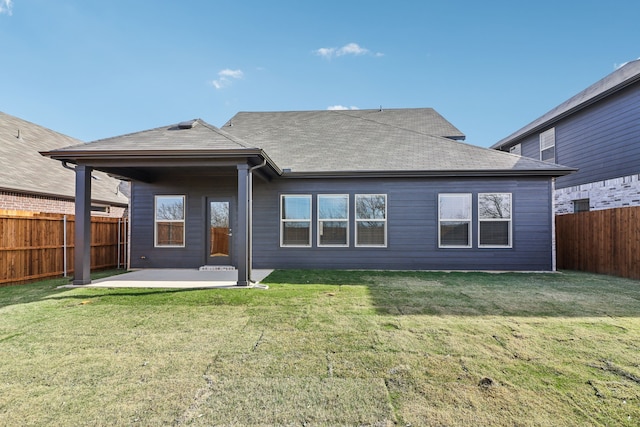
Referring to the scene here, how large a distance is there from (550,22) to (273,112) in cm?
1163

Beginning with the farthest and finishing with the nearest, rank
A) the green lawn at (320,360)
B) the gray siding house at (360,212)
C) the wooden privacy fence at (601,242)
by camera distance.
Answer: the gray siding house at (360,212), the wooden privacy fence at (601,242), the green lawn at (320,360)

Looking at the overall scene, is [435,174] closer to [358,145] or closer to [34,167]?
[358,145]

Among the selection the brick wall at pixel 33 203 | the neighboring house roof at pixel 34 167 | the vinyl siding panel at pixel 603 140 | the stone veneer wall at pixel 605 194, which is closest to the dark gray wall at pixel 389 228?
the stone veneer wall at pixel 605 194

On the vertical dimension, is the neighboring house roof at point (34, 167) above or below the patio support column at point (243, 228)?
above

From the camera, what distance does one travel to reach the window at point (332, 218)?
337 inches

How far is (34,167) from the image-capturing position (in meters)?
10.6

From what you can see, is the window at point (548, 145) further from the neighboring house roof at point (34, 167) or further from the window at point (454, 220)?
the neighboring house roof at point (34, 167)

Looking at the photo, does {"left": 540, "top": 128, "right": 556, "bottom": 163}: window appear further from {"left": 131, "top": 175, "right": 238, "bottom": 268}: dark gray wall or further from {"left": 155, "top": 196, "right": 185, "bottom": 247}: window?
{"left": 155, "top": 196, "right": 185, "bottom": 247}: window

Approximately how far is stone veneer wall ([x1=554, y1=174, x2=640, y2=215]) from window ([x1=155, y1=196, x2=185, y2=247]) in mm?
13184

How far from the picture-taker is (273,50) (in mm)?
13734

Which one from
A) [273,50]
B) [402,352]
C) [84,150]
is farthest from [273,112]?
[402,352]

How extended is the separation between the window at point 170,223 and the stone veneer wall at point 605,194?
43.3ft

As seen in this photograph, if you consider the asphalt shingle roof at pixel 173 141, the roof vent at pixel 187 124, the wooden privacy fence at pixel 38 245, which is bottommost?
the wooden privacy fence at pixel 38 245

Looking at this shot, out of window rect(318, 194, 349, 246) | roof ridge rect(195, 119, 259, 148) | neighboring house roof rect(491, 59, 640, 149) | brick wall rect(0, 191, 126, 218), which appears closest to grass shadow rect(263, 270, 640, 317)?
window rect(318, 194, 349, 246)
